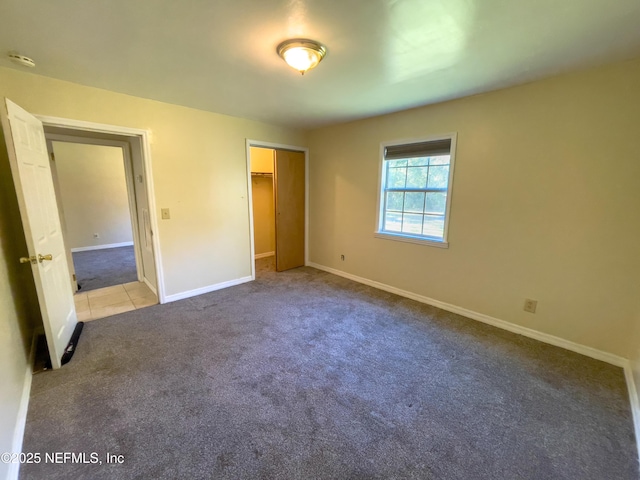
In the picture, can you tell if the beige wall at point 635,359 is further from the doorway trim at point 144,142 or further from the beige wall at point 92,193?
the beige wall at point 92,193

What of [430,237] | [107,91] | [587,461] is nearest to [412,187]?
[430,237]

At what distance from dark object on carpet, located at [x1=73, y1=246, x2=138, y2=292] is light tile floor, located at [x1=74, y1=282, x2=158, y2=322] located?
A: 0.94 feet

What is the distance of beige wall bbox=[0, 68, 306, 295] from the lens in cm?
257

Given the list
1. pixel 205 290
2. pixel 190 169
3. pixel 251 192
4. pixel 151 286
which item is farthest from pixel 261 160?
pixel 151 286

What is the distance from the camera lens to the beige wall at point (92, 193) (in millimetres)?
5770

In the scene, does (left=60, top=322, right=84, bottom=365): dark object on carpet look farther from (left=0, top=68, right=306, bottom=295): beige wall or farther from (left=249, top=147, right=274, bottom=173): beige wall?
(left=249, top=147, right=274, bottom=173): beige wall

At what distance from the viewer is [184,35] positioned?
65.8 inches

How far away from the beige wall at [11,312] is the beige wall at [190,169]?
0.77 m

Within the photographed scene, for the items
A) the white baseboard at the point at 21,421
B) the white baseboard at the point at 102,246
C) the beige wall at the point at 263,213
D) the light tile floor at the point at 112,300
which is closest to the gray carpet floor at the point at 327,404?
the white baseboard at the point at 21,421

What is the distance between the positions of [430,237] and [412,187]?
68cm

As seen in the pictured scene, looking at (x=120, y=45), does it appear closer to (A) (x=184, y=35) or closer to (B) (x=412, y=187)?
(A) (x=184, y=35)

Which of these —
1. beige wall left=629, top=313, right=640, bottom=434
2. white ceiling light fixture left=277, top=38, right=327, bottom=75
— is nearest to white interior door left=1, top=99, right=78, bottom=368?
white ceiling light fixture left=277, top=38, right=327, bottom=75

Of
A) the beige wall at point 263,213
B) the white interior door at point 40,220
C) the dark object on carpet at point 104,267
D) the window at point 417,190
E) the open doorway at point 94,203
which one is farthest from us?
the open doorway at point 94,203

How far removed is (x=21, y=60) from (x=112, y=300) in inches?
103
